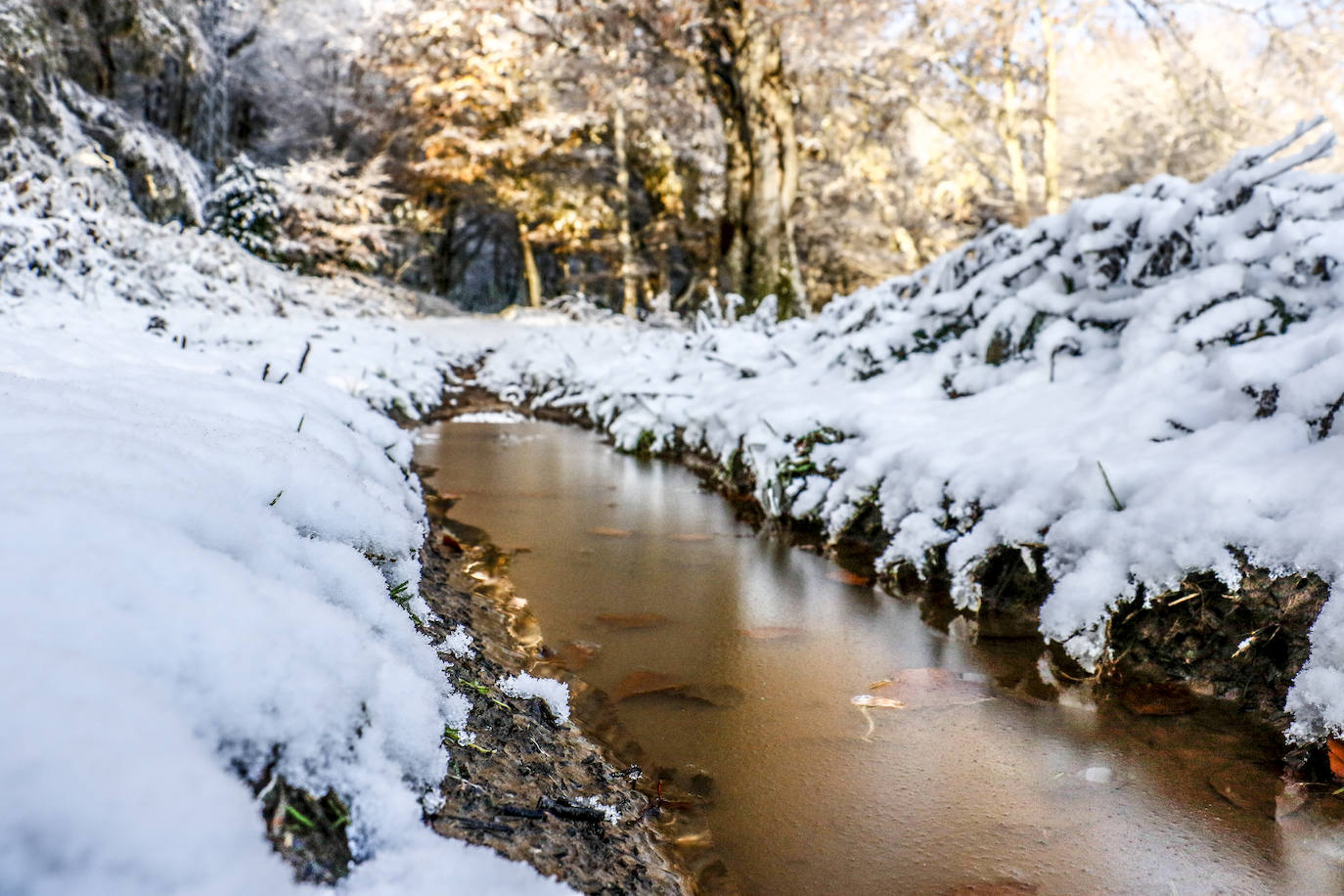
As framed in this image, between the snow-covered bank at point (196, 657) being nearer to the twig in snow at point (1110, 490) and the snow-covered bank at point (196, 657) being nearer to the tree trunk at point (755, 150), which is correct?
the twig in snow at point (1110, 490)

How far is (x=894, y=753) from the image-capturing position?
1.38 meters

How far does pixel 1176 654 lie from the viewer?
1.63 metres

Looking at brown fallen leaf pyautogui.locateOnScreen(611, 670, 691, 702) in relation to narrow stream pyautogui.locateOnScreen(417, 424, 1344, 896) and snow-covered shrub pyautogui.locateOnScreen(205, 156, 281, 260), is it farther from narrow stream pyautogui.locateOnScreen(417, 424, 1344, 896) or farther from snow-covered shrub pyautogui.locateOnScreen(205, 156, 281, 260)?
snow-covered shrub pyautogui.locateOnScreen(205, 156, 281, 260)

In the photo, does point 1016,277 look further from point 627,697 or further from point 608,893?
point 608,893

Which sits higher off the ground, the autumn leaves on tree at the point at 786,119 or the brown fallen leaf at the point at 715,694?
the autumn leaves on tree at the point at 786,119

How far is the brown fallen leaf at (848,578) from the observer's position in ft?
7.80

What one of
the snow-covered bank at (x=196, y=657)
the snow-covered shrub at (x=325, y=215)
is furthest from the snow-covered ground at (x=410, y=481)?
the snow-covered shrub at (x=325, y=215)

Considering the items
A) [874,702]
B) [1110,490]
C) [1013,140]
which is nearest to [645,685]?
[874,702]

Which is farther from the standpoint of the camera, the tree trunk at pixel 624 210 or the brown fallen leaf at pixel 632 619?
the tree trunk at pixel 624 210

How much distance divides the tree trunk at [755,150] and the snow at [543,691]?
5.84m

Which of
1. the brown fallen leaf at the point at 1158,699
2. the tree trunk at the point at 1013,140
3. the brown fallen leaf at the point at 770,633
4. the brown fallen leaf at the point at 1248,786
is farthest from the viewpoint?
the tree trunk at the point at 1013,140

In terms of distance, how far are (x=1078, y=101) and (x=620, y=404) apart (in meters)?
17.3

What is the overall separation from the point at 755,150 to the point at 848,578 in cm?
528

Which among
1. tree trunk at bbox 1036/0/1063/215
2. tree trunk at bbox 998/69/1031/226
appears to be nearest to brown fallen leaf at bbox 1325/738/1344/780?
tree trunk at bbox 1036/0/1063/215
